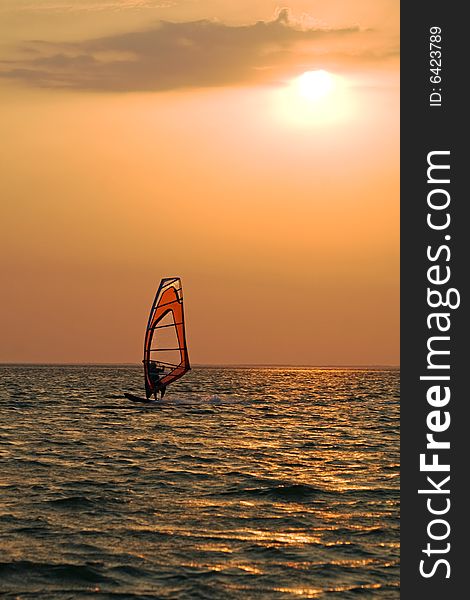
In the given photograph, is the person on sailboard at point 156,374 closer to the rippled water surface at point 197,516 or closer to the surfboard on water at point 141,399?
the surfboard on water at point 141,399

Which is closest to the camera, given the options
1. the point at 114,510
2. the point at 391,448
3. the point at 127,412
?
the point at 114,510

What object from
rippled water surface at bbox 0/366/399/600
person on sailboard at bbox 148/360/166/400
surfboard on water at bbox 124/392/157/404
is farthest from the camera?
surfboard on water at bbox 124/392/157/404

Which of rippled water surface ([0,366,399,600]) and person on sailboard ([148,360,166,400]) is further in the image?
person on sailboard ([148,360,166,400])

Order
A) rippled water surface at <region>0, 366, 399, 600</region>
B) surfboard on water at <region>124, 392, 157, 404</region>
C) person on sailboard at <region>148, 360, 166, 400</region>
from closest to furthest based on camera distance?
rippled water surface at <region>0, 366, 399, 600</region> → person on sailboard at <region>148, 360, 166, 400</region> → surfboard on water at <region>124, 392, 157, 404</region>

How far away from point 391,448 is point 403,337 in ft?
62.5

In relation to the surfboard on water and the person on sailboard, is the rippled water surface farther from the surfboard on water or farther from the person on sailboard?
the surfboard on water

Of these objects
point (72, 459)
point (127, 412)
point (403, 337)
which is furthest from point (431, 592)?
point (127, 412)

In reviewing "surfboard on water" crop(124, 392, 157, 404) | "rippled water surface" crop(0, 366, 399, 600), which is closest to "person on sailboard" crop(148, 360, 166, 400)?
"surfboard on water" crop(124, 392, 157, 404)

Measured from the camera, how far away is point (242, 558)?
1642 centimetres

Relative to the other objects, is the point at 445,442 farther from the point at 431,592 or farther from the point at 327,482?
the point at 327,482

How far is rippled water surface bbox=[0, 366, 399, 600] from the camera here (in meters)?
15.2

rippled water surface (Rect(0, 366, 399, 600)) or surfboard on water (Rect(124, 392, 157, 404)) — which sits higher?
surfboard on water (Rect(124, 392, 157, 404))

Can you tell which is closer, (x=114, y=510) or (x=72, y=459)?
(x=114, y=510)

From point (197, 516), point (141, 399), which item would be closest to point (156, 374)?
point (141, 399)
